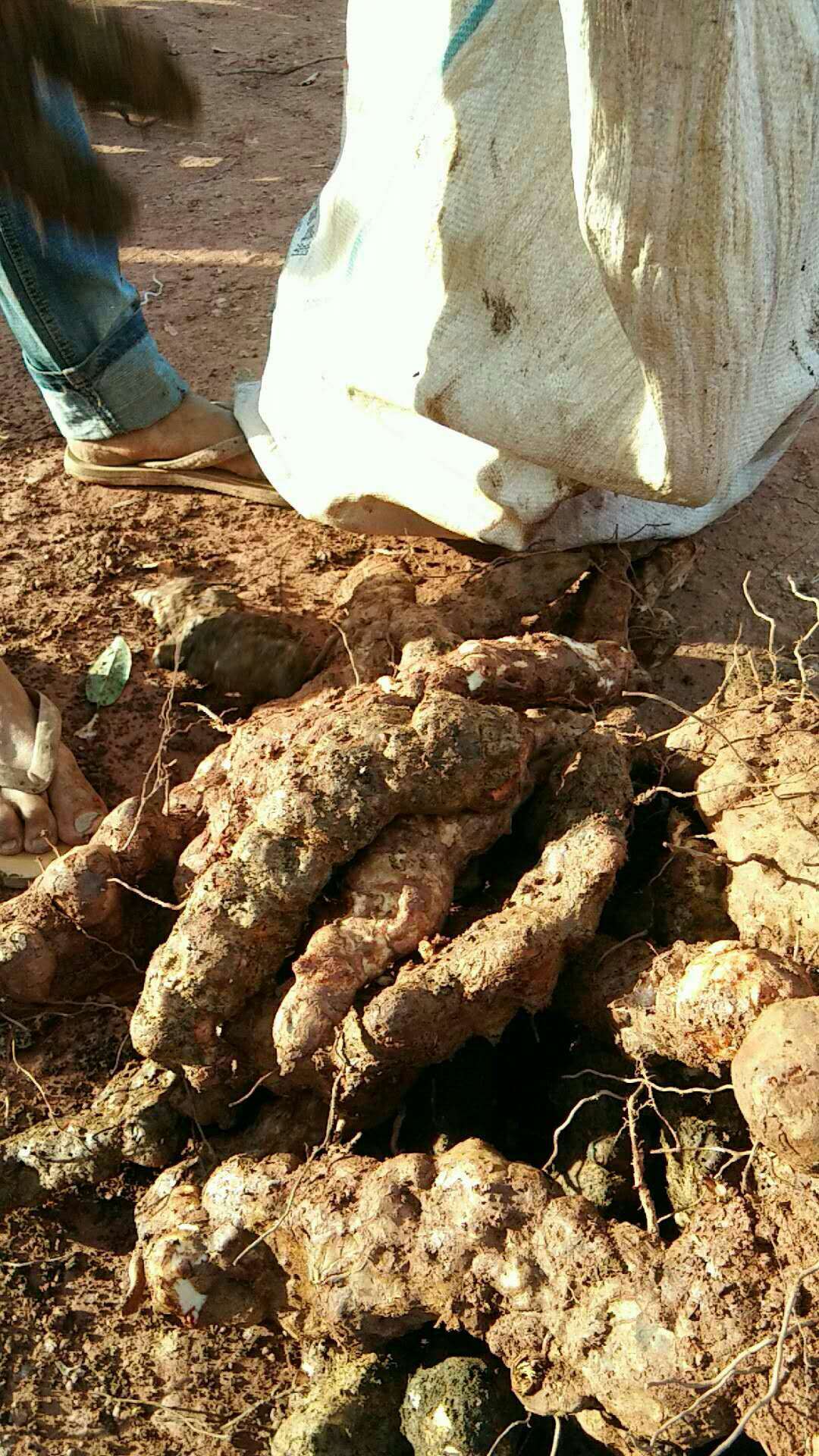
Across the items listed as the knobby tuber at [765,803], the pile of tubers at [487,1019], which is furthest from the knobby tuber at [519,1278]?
the knobby tuber at [765,803]

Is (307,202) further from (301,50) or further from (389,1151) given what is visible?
(389,1151)

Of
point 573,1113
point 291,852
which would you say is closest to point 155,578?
point 291,852

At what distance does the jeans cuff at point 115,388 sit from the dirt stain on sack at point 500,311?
118 cm

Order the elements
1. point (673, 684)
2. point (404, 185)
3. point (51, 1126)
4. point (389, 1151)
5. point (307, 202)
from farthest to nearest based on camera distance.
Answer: point (307, 202)
point (673, 684)
point (404, 185)
point (51, 1126)
point (389, 1151)

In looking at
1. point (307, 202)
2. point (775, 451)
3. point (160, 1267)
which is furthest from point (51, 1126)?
point (307, 202)

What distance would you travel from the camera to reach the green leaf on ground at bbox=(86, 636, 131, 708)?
275 centimetres

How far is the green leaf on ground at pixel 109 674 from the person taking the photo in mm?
2748

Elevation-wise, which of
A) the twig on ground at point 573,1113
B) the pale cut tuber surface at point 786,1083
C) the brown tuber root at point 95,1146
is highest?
the pale cut tuber surface at point 786,1083

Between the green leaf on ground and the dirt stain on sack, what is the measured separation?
3.89ft

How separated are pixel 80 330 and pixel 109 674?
33.6 inches

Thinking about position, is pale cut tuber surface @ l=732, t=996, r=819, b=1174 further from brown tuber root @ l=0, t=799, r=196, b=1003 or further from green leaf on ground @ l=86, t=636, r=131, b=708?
green leaf on ground @ l=86, t=636, r=131, b=708

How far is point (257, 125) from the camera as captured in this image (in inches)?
208

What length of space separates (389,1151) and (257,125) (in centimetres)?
485

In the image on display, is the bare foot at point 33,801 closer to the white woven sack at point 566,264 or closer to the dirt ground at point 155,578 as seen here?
the dirt ground at point 155,578
